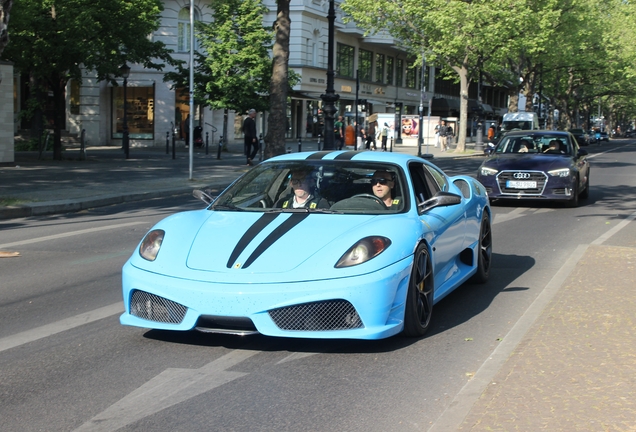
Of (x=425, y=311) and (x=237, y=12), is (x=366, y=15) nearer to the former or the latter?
(x=237, y=12)

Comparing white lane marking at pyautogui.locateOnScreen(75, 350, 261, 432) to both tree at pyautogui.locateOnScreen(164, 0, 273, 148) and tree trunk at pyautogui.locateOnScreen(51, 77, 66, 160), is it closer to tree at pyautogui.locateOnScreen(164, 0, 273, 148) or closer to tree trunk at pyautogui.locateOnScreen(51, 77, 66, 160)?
tree trunk at pyautogui.locateOnScreen(51, 77, 66, 160)

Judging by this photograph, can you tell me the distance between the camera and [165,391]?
15.9ft

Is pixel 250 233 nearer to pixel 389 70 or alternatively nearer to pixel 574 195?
pixel 574 195

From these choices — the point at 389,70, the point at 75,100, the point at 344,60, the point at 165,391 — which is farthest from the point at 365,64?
the point at 165,391

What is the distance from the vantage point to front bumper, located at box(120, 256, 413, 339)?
5301 millimetres

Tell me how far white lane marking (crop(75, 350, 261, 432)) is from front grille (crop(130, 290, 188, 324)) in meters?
0.39

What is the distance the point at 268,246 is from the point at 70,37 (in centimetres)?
2450

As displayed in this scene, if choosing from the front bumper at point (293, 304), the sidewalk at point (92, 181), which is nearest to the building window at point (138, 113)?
the sidewalk at point (92, 181)

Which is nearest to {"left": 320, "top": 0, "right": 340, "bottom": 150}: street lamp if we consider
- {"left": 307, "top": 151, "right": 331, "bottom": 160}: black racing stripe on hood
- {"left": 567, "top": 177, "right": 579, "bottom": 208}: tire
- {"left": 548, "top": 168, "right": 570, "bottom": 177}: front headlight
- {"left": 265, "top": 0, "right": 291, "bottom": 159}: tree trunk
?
{"left": 265, "top": 0, "right": 291, "bottom": 159}: tree trunk

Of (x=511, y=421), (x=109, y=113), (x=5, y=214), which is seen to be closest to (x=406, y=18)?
(x=109, y=113)

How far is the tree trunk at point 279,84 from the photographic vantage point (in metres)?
25.0

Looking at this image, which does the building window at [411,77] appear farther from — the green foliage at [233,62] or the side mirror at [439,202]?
the side mirror at [439,202]

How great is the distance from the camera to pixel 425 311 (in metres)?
6.16

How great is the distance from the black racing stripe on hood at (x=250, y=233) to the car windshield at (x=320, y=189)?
237 mm
